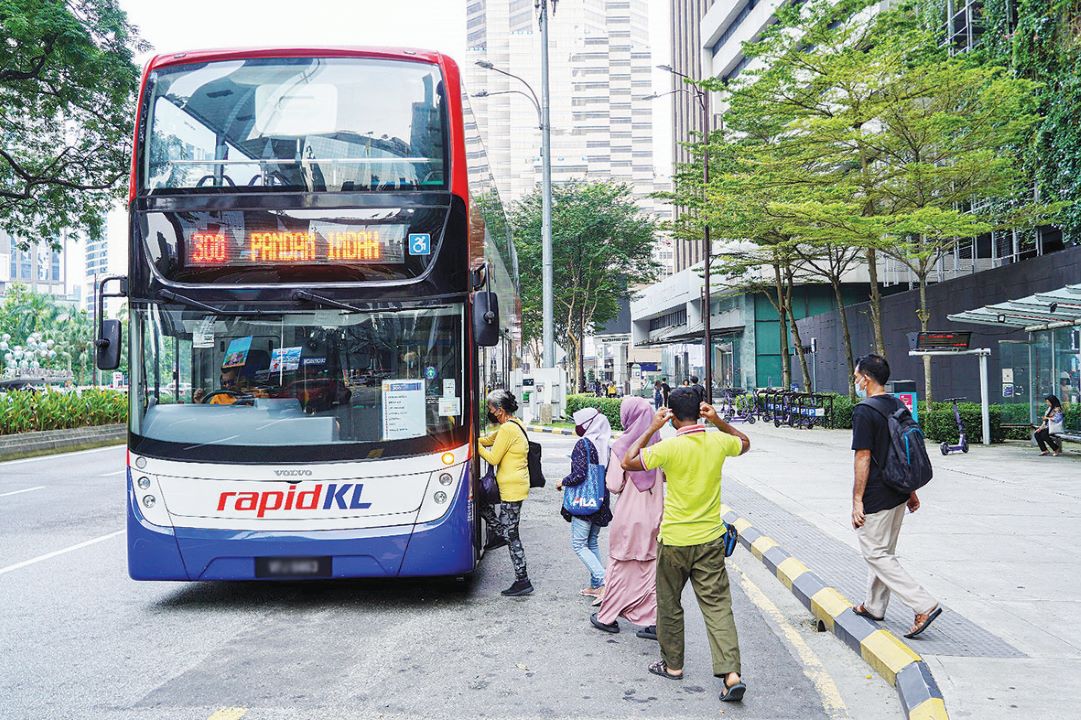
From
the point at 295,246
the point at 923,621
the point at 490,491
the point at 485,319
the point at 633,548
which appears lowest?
the point at 923,621

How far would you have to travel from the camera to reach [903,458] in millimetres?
5793

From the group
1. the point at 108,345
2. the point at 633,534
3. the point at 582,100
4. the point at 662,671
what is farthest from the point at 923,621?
the point at 582,100

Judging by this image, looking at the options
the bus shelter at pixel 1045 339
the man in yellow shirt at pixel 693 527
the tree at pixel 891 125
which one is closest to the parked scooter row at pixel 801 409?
the tree at pixel 891 125

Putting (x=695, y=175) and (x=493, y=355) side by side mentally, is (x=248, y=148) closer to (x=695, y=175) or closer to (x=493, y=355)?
(x=493, y=355)

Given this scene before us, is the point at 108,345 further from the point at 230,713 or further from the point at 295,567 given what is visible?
the point at 230,713

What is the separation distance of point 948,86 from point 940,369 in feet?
37.1

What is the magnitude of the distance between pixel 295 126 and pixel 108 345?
2.18m

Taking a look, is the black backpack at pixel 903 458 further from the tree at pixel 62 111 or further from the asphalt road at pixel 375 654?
the tree at pixel 62 111

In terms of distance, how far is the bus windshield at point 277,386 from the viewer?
6648 mm

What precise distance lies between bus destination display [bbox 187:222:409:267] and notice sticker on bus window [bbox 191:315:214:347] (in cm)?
41

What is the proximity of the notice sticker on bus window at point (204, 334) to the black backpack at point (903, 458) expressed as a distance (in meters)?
4.57

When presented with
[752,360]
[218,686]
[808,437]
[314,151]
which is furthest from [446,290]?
[752,360]

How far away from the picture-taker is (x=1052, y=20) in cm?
2339

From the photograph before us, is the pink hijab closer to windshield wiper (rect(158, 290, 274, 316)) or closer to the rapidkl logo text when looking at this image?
the rapidkl logo text
